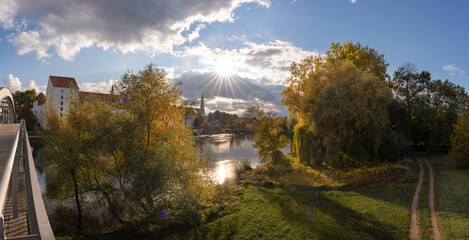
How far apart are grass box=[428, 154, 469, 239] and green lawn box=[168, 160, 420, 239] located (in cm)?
138

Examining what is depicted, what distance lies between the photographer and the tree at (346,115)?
2258cm

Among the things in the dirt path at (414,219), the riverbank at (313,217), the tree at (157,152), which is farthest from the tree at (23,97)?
the dirt path at (414,219)

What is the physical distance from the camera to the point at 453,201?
13.5 meters

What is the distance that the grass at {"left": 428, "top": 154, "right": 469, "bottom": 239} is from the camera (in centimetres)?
1057

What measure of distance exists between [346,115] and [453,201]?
34.5ft

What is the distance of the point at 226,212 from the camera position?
15047 millimetres

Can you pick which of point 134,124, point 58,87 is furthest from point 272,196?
point 58,87

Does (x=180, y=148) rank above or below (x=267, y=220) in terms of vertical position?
above

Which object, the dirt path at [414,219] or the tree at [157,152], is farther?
the tree at [157,152]

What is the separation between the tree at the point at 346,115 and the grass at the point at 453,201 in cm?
600

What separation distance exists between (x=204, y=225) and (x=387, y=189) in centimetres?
1249

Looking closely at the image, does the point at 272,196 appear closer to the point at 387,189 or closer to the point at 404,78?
the point at 387,189

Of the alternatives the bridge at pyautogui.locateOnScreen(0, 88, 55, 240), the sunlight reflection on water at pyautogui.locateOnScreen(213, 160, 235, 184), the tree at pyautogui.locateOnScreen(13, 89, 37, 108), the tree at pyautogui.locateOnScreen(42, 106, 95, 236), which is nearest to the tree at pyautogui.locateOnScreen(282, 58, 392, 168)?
the sunlight reflection on water at pyautogui.locateOnScreen(213, 160, 235, 184)

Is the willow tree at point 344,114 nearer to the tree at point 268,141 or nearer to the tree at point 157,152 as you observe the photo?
the tree at point 268,141
